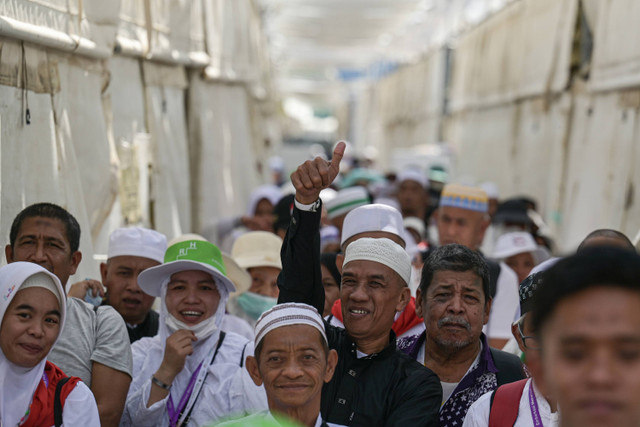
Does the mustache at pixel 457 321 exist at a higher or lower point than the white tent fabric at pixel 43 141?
lower

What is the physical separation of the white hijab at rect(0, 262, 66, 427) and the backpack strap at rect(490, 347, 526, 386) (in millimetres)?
1816

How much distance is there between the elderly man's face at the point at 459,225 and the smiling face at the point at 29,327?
372 cm

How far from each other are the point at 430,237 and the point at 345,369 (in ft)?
18.4

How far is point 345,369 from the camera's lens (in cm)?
334

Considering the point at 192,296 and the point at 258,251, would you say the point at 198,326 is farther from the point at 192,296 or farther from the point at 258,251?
the point at 258,251

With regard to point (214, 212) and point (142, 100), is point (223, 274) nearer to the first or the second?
point (142, 100)

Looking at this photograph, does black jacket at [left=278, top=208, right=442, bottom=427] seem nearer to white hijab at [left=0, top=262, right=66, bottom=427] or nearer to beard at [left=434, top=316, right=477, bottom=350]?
beard at [left=434, top=316, right=477, bottom=350]

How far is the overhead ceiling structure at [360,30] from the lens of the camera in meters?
24.1

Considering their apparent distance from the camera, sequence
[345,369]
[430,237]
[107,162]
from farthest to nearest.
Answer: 1. [430,237]
2. [107,162]
3. [345,369]

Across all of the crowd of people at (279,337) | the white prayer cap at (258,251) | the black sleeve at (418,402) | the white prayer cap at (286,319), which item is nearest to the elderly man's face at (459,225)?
the white prayer cap at (258,251)

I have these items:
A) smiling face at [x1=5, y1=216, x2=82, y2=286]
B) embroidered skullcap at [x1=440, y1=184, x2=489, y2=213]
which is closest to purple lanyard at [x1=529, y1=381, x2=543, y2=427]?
smiling face at [x1=5, y1=216, x2=82, y2=286]

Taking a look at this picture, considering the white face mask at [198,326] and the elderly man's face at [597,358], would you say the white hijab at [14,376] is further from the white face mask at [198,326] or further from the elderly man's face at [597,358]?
the elderly man's face at [597,358]

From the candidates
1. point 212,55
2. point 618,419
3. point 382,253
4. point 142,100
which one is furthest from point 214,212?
point 618,419

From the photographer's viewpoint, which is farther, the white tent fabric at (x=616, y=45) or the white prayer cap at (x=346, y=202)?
the white tent fabric at (x=616, y=45)
